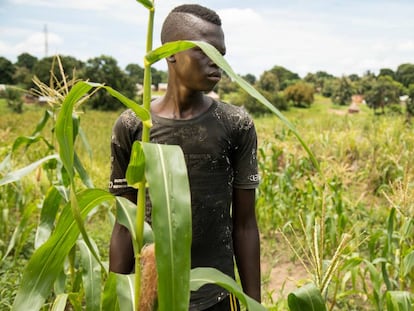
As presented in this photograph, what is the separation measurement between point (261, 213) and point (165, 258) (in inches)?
138

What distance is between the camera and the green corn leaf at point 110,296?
0.82 metres

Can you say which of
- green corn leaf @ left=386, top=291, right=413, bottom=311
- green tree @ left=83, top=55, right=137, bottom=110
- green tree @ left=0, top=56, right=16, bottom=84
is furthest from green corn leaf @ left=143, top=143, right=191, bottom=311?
green tree @ left=0, top=56, right=16, bottom=84

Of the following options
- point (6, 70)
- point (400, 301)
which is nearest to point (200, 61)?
point (400, 301)

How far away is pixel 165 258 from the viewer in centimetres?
57

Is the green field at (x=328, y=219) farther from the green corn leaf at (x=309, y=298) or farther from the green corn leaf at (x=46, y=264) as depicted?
the green corn leaf at (x=46, y=264)

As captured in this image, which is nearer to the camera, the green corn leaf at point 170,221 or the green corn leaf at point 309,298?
the green corn leaf at point 170,221

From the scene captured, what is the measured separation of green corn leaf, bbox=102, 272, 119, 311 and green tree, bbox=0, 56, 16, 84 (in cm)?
2188

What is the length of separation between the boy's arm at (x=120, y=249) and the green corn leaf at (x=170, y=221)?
1.75 feet

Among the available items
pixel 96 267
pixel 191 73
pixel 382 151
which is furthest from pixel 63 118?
pixel 382 151

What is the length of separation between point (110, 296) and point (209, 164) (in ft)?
1.35

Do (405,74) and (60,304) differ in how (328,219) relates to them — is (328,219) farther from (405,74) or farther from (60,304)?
(405,74)

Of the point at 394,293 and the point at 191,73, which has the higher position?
the point at 191,73

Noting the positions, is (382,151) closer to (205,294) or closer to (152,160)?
(205,294)

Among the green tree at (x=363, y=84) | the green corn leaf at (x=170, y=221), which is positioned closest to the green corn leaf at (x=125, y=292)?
the green corn leaf at (x=170, y=221)
